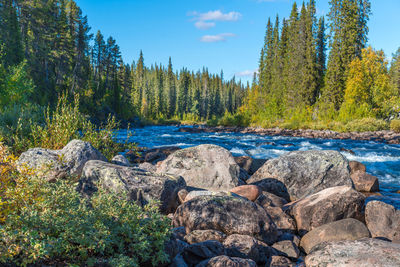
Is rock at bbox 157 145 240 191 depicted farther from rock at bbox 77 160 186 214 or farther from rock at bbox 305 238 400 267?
rock at bbox 305 238 400 267

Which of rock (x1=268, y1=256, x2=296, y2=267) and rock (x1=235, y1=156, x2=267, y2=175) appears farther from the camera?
rock (x1=235, y1=156, x2=267, y2=175)

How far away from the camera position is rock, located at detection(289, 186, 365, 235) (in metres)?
5.04

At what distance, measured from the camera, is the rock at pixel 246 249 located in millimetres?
3514

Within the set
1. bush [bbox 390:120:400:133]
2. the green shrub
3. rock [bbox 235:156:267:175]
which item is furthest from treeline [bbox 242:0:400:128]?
the green shrub

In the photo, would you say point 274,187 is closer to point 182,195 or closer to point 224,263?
point 182,195

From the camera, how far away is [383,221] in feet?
16.1

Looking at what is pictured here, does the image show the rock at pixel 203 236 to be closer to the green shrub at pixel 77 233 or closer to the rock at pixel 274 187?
the green shrub at pixel 77 233

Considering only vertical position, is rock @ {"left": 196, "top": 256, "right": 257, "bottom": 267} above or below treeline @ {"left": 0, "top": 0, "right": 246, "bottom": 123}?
below

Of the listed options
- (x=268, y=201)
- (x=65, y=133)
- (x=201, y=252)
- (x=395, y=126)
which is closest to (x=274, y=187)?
(x=268, y=201)

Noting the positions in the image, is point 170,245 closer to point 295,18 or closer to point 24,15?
point 24,15

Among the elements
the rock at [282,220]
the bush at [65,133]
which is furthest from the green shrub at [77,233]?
the bush at [65,133]

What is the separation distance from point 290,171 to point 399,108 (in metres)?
32.3

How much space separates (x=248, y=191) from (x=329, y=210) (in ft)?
5.48

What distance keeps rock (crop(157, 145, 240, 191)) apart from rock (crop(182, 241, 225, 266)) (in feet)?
10.4
